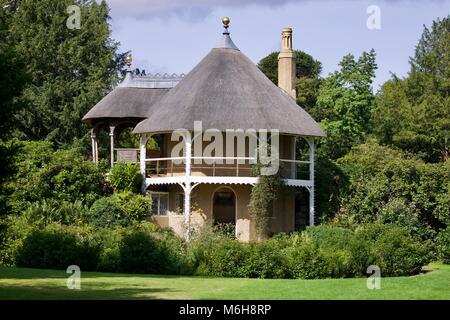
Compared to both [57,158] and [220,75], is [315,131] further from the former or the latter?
[57,158]

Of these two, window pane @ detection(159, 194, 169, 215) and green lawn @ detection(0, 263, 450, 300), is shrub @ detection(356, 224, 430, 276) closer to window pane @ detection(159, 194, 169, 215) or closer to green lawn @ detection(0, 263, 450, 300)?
green lawn @ detection(0, 263, 450, 300)

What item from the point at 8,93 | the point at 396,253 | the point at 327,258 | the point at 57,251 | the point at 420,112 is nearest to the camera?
the point at 8,93

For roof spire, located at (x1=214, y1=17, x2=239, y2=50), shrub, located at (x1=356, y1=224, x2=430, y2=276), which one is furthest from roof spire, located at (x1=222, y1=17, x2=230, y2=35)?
shrub, located at (x1=356, y1=224, x2=430, y2=276)

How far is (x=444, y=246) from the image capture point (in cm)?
3778

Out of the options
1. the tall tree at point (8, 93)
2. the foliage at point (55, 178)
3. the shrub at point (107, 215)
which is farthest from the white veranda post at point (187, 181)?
the tall tree at point (8, 93)

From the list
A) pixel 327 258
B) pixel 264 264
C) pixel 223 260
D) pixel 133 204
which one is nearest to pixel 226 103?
pixel 133 204

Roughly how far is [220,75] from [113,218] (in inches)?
347

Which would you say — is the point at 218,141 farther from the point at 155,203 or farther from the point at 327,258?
the point at 327,258

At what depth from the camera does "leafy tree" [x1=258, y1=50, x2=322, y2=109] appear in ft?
227

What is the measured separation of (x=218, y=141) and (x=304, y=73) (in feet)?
117

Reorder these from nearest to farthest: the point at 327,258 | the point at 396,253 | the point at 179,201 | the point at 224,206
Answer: the point at 327,258
the point at 396,253
the point at 224,206
the point at 179,201

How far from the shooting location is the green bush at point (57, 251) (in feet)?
104

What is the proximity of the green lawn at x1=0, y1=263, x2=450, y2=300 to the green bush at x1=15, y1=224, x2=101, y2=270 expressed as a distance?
281cm

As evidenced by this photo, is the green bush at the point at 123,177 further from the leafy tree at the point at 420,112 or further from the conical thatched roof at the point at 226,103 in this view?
the leafy tree at the point at 420,112
